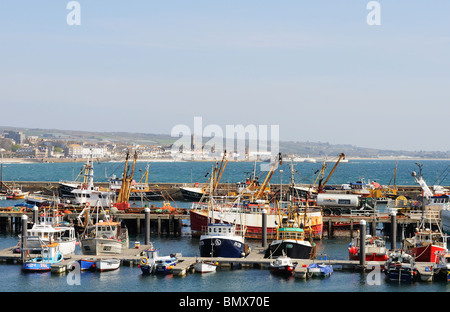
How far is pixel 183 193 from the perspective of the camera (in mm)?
123500

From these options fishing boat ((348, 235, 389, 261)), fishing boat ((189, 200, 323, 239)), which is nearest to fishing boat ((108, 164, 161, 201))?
fishing boat ((189, 200, 323, 239))

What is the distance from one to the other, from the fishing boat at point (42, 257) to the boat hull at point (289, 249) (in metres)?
16.1

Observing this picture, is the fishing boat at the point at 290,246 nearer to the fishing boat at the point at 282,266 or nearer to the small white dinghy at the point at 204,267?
the fishing boat at the point at 282,266

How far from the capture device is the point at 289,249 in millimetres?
54625

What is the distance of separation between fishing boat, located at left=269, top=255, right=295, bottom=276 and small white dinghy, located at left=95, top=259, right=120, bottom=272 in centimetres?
1139

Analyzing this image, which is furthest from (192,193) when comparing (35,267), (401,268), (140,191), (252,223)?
(401,268)

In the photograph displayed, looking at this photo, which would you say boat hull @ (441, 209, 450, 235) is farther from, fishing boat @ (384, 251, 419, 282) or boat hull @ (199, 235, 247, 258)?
boat hull @ (199, 235, 247, 258)

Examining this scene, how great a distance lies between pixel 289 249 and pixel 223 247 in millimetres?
5126

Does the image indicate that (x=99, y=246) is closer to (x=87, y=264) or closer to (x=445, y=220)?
(x=87, y=264)

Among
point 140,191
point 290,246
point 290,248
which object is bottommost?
point 290,248

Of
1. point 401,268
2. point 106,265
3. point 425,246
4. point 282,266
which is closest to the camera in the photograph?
point 401,268

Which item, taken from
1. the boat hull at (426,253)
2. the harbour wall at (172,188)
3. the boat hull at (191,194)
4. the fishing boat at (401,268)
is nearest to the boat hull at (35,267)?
the fishing boat at (401,268)
